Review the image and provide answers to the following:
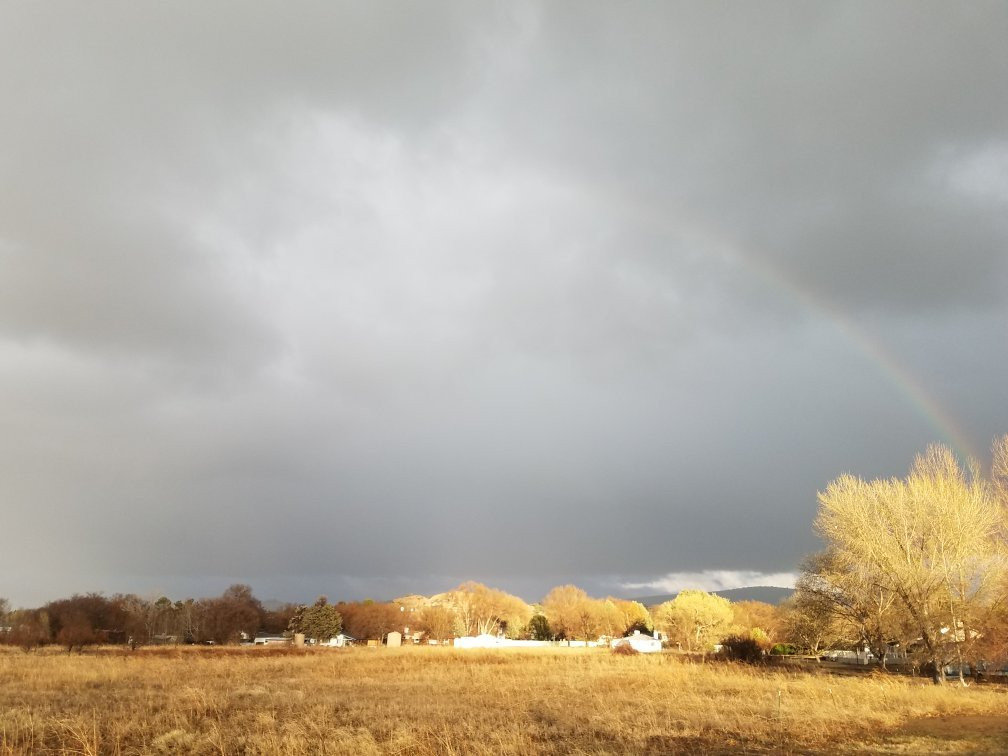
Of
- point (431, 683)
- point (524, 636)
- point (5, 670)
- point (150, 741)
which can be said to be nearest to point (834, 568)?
point (431, 683)

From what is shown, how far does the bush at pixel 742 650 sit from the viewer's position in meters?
50.2

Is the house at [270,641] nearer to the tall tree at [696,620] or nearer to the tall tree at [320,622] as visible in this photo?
the tall tree at [320,622]

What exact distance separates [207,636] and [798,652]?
91.3 m

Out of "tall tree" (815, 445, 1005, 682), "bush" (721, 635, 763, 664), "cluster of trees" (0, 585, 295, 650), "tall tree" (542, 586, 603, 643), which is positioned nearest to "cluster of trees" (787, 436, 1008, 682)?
"tall tree" (815, 445, 1005, 682)

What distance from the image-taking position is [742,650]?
50906 millimetres

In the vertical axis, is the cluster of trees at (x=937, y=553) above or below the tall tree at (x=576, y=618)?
above

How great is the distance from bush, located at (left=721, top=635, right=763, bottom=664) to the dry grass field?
10.6 meters

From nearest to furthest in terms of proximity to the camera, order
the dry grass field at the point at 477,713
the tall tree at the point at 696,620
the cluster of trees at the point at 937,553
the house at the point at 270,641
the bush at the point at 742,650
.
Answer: the dry grass field at the point at 477,713
the cluster of trees at the point at 937,553
the bush at the point at 742,650
the house at the point at 270,641
the tall tree at the point at 696,620

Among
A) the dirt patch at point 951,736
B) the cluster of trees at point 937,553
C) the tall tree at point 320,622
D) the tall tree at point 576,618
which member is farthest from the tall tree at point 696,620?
the dirt patch at point 951,736

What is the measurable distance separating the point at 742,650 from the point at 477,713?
115 ft

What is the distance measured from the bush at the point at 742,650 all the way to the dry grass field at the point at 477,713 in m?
10.6

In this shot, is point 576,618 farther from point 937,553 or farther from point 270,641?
point 937,553

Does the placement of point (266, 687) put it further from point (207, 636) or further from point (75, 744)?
point (207, 636)

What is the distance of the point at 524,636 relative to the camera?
576 ft
